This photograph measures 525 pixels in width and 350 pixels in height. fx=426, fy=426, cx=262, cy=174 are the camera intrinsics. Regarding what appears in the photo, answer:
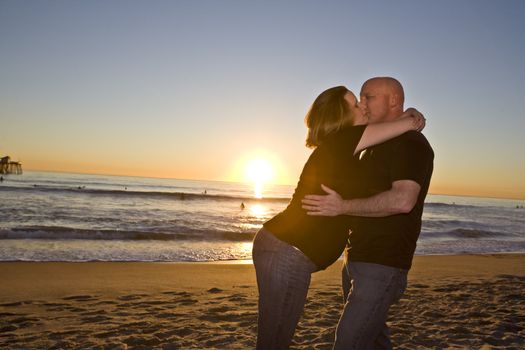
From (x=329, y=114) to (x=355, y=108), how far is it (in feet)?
0.65

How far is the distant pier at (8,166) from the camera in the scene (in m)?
81.2

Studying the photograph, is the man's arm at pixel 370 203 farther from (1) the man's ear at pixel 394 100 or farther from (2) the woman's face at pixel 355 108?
(1) the man's ear at pixel 394 100

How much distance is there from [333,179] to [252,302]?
18.6 feet

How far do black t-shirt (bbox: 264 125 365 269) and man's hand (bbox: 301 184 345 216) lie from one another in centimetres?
6

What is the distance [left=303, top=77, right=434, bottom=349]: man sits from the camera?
2438mm

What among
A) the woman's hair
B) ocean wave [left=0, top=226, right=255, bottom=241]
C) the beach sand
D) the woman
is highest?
the woman's hair

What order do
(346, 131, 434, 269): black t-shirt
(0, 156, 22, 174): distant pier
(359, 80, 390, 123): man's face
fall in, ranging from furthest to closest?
(0, 156, 22, 174): distant pier → (359, 80, 390, 123): man's face → (346, 131, 434, 269): black t-shirt

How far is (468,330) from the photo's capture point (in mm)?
6121

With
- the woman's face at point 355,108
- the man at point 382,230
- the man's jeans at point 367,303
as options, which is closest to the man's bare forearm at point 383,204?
the man at point 382,230

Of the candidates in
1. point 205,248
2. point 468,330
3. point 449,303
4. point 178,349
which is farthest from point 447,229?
point 178,349

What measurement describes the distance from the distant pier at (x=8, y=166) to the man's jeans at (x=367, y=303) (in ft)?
303

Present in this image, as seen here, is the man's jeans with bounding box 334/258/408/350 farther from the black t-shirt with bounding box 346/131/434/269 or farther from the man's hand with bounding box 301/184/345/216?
the man's hand with bounding box 301/184/345/216

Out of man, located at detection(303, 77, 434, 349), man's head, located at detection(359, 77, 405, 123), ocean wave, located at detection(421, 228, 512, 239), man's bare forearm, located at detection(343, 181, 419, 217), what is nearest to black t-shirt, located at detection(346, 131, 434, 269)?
man, located at detection(303, 77, 434, 349)

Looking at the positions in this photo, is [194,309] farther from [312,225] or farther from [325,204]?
[325,204]
